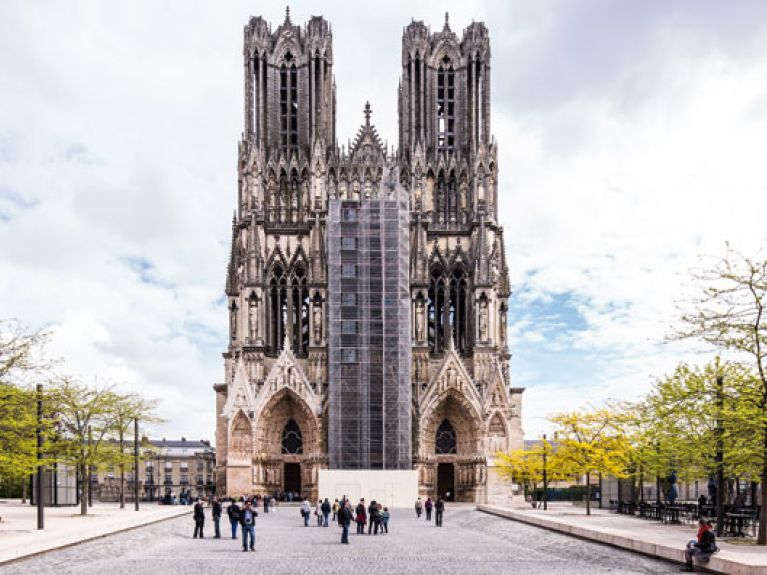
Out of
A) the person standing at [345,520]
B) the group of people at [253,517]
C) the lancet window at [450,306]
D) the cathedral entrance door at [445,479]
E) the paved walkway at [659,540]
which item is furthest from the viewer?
the lancet window at [450,306]

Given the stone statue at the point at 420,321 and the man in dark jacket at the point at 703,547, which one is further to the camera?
the stone statue at the point at 420,321

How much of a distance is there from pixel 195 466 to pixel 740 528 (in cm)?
9822

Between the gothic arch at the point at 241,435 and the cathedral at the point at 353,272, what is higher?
the cathedral at the point at 353,272

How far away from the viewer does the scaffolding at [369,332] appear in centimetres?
6512

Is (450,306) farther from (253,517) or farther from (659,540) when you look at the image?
(659,540)

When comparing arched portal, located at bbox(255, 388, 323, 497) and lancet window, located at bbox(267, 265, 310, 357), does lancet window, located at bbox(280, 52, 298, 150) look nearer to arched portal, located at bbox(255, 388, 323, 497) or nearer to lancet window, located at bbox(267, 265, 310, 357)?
lancet window, located at bbox(267, 265, 310, 357)

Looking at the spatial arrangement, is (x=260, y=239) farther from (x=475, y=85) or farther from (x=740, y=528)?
(x=740, y=528)

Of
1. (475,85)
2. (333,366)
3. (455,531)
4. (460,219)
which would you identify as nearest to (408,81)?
(475,85)

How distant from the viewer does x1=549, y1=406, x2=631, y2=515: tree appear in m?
46.6

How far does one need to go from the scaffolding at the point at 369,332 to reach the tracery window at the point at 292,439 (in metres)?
3.37

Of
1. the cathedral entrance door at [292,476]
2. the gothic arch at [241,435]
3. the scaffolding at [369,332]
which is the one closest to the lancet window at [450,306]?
the scaffolding at [369,332]

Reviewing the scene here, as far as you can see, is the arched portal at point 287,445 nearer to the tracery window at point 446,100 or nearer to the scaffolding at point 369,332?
the scaffolding at point 369,332

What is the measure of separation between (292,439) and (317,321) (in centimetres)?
829

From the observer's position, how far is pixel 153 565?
2286 cm
